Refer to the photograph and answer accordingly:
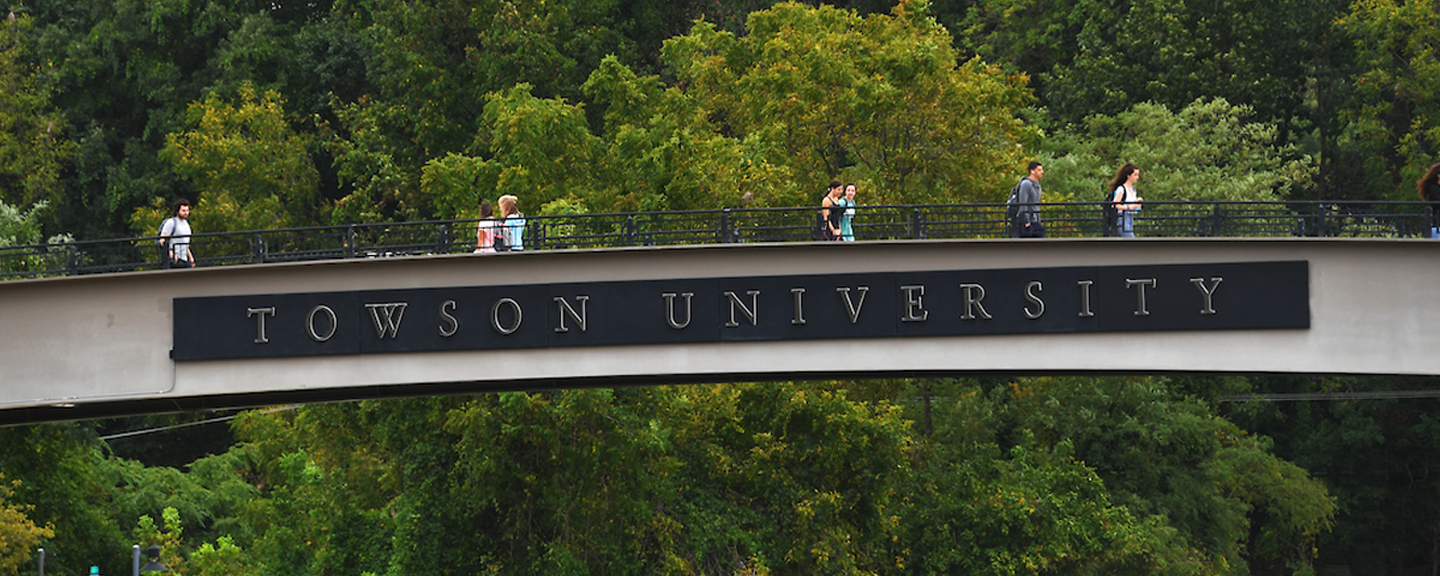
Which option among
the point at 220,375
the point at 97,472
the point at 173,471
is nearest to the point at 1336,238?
the point at 220,375

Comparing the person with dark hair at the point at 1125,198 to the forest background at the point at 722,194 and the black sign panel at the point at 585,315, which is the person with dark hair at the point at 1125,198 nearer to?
the black sign panel at the point at 585,315

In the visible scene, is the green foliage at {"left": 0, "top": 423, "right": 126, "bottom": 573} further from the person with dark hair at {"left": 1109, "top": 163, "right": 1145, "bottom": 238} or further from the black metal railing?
the person with dark hair at {"left": 1109, "top": 163, "right": 1145, "bottom": 238}

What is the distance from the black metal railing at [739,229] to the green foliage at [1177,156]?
70.7 inches

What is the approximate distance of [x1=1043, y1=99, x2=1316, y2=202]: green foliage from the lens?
42.1m

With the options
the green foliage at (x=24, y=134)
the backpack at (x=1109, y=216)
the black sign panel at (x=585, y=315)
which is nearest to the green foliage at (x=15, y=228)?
the green foliage at (x=24, y=134)

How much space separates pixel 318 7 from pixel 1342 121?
34.8 metres

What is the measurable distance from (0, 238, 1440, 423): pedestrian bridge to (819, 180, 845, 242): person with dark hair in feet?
1.72

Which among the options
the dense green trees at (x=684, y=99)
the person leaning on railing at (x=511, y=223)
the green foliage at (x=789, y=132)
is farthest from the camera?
the dense green trees at (x=684, y=99)

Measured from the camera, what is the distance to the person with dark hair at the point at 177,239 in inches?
899

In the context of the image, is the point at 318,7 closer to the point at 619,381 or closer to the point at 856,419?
the point at 856,419

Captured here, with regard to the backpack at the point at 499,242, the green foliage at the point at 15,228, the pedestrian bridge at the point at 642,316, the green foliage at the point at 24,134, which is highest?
the green foliage at the point at 24,134

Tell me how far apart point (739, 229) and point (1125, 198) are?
512 cm

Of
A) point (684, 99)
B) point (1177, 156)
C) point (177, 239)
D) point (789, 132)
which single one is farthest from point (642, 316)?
point (1177, 156)

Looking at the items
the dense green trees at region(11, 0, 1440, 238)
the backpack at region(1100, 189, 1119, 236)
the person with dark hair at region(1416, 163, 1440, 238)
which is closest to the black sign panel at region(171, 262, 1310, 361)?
the backpack at region(1100, 189, 1119, 236)
